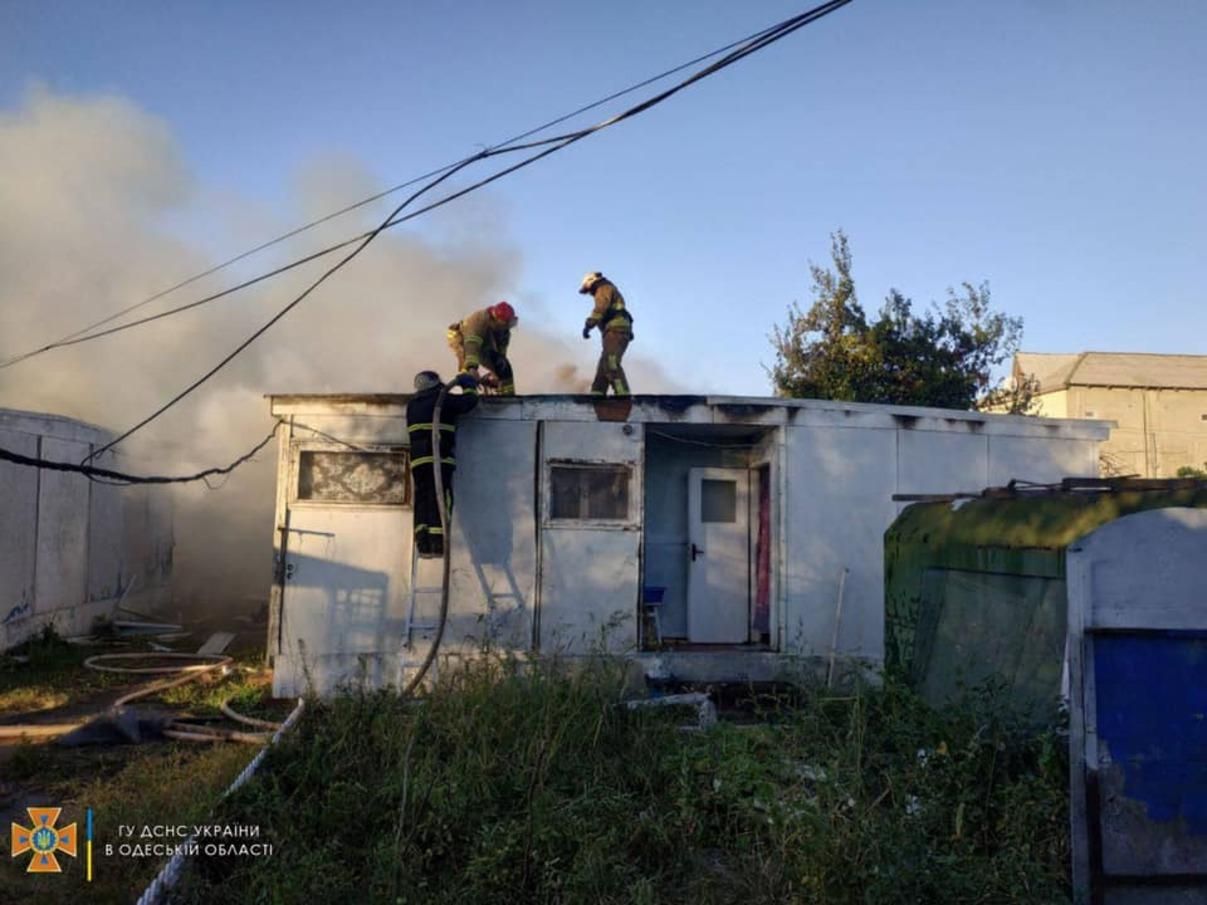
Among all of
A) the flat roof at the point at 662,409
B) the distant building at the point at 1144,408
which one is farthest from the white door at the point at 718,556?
the distant building at the point at 1144,408

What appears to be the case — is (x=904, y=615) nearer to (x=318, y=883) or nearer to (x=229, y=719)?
(x=318, y=883)

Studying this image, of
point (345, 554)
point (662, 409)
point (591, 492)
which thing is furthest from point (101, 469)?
point (662, 409)

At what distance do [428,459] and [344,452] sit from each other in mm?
1288

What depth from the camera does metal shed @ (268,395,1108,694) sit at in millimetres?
9422

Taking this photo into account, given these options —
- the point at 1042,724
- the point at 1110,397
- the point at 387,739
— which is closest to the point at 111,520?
the point at 387,739

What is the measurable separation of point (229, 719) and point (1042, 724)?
6.76 metres

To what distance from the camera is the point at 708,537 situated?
11.1 m

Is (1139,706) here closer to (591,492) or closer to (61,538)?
(591,492)

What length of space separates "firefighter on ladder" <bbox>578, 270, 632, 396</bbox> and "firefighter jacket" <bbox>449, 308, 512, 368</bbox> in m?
1.10

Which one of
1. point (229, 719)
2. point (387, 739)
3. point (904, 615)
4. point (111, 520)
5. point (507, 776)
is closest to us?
point (507, 776)

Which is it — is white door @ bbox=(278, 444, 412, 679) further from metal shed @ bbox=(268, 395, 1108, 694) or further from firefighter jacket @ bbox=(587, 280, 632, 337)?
firefighter jacket @ bbox=(587, 280, 632, 337)

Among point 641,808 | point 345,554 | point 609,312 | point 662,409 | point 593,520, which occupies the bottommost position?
point 641,808

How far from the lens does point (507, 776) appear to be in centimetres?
554

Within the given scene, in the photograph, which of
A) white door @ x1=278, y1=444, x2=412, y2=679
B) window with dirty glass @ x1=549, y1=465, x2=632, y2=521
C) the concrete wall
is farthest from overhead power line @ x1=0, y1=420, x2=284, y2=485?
window with dirty glass @ x1=549, y1=465, x2=632, y2=521
